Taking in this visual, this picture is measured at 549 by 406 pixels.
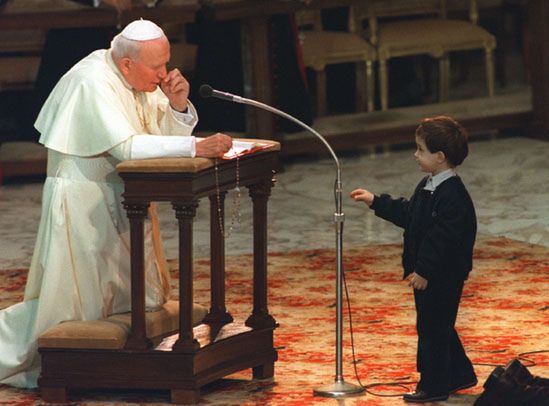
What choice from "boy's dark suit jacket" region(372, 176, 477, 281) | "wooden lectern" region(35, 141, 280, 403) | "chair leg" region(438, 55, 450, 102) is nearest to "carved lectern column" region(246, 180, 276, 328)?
"wooden lectern" region(35, 141, 280, 403)

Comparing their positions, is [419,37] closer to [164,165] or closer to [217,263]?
[217,263]

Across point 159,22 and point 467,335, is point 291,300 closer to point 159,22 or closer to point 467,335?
point 467,335

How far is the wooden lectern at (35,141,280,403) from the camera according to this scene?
583 centimetres

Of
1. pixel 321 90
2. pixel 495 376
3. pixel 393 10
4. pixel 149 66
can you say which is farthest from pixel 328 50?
pixel 495 376

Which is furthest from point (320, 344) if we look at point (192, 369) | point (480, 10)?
point (480, 10)

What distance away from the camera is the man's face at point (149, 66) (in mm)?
6066

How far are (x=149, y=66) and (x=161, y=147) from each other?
36 cm

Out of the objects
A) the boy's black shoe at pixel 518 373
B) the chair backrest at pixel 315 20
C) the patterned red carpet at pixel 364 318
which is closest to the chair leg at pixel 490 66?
the chair backrest at pixel 315 20

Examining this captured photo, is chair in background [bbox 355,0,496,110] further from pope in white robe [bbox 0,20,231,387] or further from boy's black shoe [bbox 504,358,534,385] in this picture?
boy's black shoe [bbox 504,358,534,385]

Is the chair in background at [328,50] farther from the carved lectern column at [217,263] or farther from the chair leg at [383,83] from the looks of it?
the carved lectern column at [217,263]

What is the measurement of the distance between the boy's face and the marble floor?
122 inches

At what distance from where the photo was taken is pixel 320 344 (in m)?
7.04

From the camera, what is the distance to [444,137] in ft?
19.5

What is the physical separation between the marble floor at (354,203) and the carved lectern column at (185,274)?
9.70 ft
